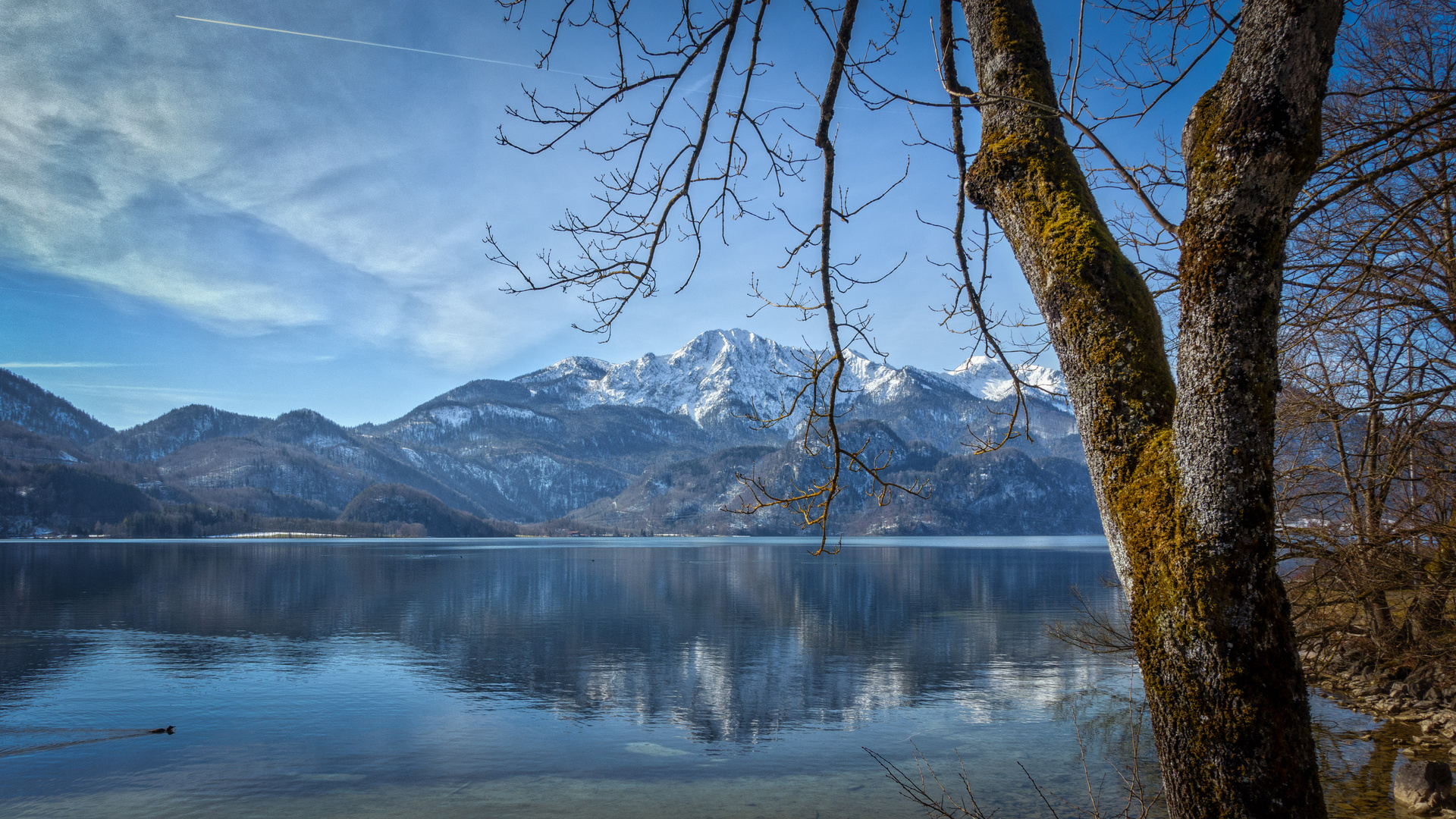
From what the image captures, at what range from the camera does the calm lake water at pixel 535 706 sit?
51.5 ft

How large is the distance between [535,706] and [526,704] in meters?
0.50

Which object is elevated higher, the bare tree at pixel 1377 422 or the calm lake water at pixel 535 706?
the bare tree at pixel 1377 422

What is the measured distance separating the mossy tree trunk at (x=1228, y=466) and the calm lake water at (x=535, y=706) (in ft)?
21.4

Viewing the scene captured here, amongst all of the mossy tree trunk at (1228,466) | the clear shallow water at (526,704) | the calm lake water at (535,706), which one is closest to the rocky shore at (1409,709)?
the calm lake water at (535,706)

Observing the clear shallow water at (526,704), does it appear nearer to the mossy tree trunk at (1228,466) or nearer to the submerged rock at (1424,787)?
Answer: the submerged rock at (1424,787)

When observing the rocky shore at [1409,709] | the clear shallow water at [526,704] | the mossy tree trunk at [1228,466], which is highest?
the mossy tree trunk at [1228,466]

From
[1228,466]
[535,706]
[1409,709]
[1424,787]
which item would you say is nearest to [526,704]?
[535,706]

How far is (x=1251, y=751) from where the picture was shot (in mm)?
Result: 2262

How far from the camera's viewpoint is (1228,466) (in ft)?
7.48

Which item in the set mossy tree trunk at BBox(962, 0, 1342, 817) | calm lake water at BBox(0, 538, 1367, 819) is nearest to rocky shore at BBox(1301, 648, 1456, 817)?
calm lake water at BBox(0, 538, 1367, 819)

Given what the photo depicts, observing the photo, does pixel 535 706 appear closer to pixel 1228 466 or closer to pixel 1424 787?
pixel 1424 787

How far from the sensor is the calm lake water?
15.7 meters

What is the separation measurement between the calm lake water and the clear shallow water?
0.11 metres

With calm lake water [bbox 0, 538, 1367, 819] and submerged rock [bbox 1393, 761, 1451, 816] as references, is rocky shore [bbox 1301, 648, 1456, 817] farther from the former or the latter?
calm lake water [bbox 0, 538, 1367, 819]
